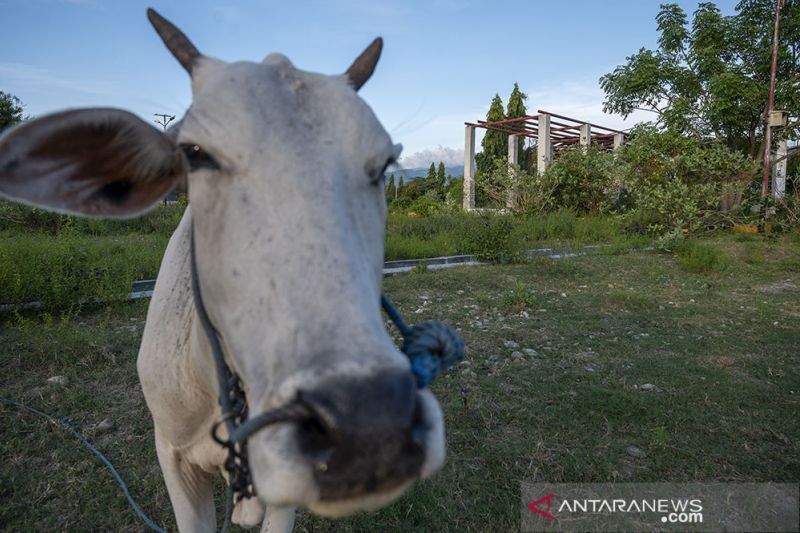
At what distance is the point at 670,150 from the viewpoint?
14266 millimetres

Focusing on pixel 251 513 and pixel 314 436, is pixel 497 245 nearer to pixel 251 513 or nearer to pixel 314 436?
pixel 251 513

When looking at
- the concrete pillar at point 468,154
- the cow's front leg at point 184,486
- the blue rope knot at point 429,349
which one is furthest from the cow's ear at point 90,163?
the concrete pillar at point 468,154

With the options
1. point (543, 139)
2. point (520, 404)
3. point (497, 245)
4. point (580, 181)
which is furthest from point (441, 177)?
point (520, 404)

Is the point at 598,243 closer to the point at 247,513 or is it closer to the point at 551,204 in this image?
the point at 551,204

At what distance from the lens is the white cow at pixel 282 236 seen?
38.8 inches

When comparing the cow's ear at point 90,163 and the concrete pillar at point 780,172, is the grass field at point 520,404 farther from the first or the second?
the concrete pillar at point 780,172

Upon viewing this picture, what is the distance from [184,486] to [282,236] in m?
1.46

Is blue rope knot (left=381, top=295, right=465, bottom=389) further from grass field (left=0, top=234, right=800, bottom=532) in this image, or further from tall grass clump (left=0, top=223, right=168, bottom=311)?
tall grass clump (left=0, top=223, right=168, bottom=311)

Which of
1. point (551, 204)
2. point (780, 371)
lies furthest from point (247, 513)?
point (551, 204)

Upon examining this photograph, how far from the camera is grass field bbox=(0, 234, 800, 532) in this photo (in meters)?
2.78

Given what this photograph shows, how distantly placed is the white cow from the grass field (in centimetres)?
144

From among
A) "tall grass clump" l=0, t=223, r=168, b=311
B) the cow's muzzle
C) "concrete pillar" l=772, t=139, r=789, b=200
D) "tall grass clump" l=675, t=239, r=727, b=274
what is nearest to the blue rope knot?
the cow's muzzle

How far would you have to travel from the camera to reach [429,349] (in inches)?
56.2

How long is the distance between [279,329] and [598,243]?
1183 centimetres
